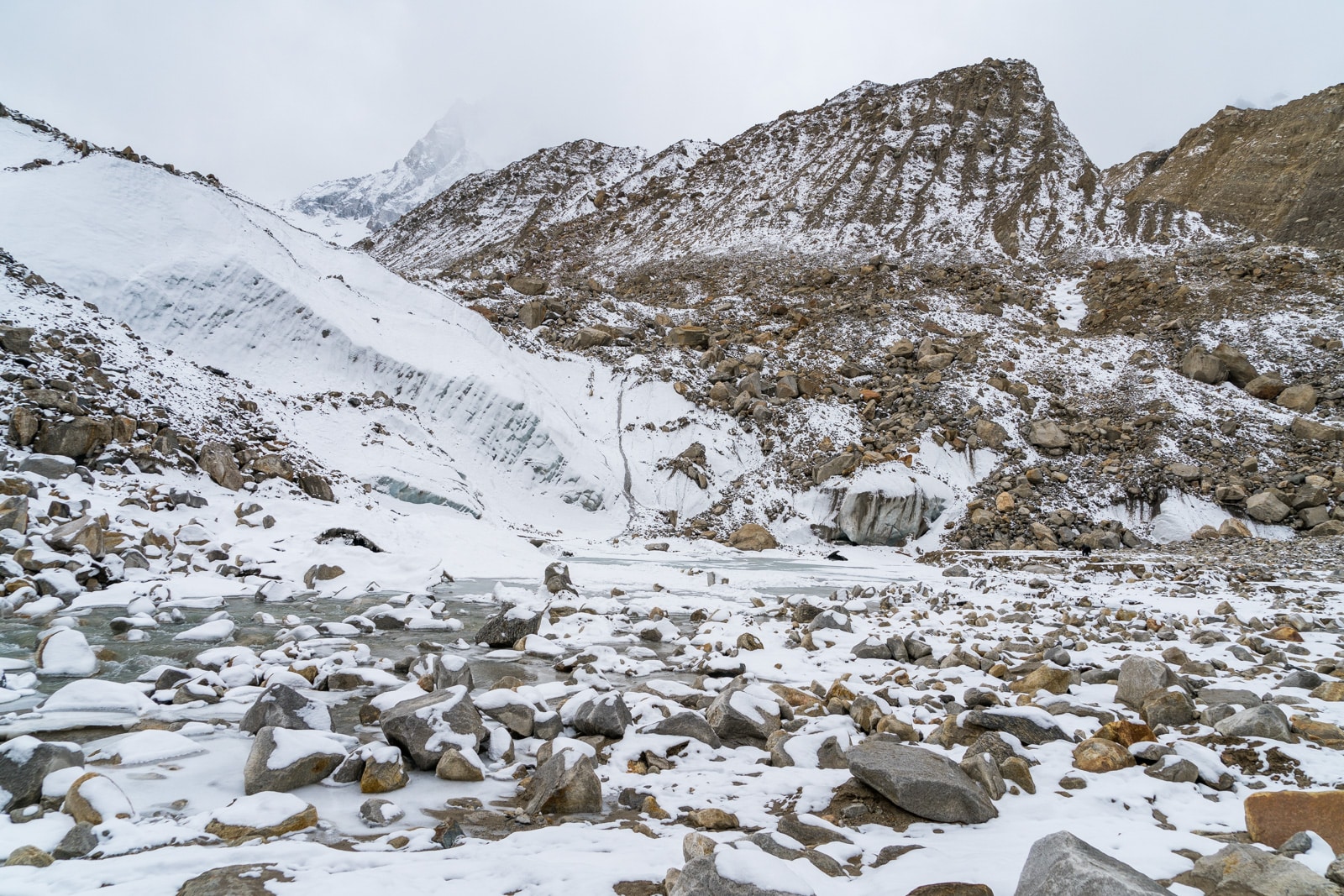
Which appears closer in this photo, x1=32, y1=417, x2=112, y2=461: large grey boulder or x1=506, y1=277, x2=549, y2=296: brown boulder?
x1=32, y1=417, x2=112, y2=461: large grey boulder

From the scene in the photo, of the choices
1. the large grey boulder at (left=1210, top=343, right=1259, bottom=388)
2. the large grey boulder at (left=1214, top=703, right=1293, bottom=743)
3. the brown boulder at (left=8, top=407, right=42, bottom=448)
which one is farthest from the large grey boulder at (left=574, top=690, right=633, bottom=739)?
the large grey boulder at (left=1210, top=343, right=1259, bottom=388)

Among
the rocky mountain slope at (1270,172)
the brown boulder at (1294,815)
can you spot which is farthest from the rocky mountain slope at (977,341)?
the brown boulder at (1294,815)

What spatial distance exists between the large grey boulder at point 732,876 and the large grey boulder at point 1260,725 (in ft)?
11.0

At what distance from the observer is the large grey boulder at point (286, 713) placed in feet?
13.4

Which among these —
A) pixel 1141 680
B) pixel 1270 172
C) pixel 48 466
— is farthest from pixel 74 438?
pixel 1270 172

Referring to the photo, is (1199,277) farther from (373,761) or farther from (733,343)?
(373,761)

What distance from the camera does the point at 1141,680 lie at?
16.4ft

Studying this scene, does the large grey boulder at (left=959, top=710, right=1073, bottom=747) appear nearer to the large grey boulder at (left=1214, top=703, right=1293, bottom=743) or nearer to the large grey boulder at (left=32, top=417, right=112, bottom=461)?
the large grey boulder at (left=1214, top=703, right=1293, bottom=743)

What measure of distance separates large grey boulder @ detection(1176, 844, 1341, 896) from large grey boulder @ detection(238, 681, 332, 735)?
4.80 meters

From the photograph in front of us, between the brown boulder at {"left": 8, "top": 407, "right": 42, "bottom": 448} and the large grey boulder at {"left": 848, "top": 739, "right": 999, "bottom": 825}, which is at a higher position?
the brown boulder at {"left": 8, "top": 407, "right": 42, "bottom": 448}

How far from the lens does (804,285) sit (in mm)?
35219

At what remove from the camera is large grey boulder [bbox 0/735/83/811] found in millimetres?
Answer: 3008

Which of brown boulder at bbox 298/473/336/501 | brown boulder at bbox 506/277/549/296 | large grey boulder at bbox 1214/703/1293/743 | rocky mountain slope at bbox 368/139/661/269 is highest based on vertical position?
rocky mountain slope at bbox 368/139/661/269

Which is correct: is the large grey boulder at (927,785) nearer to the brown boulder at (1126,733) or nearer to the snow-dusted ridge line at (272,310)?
the brown boulder at (1126,733)
